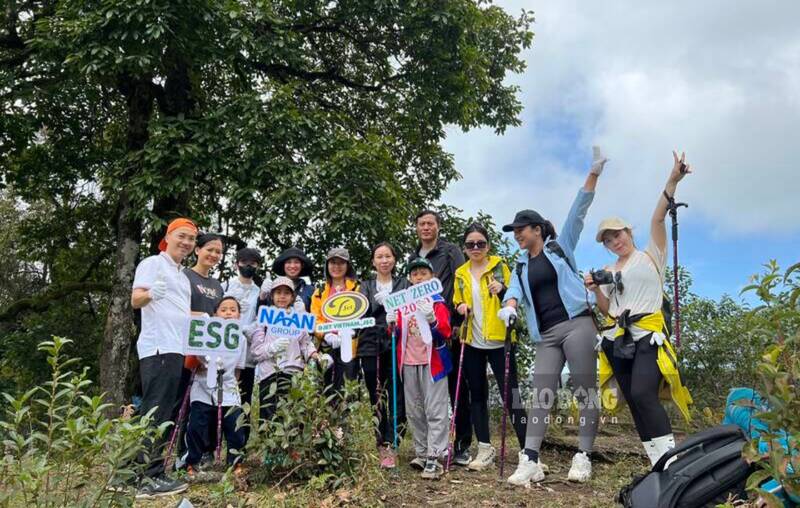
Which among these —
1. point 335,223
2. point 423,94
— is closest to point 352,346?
point 335,223

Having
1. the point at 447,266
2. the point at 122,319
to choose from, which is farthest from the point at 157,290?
the point at 122,319

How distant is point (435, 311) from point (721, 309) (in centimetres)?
605

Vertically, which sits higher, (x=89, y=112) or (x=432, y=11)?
(x=432, y=11)

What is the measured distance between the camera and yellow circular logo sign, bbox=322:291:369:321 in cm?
515

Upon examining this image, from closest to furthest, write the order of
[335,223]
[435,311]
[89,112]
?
[435,311], [335,223], [89,112]

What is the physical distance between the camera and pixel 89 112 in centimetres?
1141

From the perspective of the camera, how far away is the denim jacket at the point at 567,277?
4.75 m

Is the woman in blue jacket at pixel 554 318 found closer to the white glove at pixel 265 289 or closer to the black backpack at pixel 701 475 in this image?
the black backpack at pixel 701 475

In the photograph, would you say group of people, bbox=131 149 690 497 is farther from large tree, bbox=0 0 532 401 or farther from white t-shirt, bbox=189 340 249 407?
large tree, bbox=0 0 532 401

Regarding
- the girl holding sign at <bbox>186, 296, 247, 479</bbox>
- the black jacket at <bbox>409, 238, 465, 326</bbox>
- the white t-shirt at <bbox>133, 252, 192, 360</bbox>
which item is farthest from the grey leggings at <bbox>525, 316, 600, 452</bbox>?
the white t-shirt at <bbox>133, 252, 192, 360</bbox>

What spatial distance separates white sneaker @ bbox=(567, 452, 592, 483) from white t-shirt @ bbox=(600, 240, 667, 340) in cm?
109

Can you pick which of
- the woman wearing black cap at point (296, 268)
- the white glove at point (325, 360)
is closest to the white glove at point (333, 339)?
the white glove at point (325, 360)

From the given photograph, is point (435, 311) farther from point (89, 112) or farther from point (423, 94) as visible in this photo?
point (89, 112)

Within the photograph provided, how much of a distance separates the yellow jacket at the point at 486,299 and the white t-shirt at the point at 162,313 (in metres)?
2.27
